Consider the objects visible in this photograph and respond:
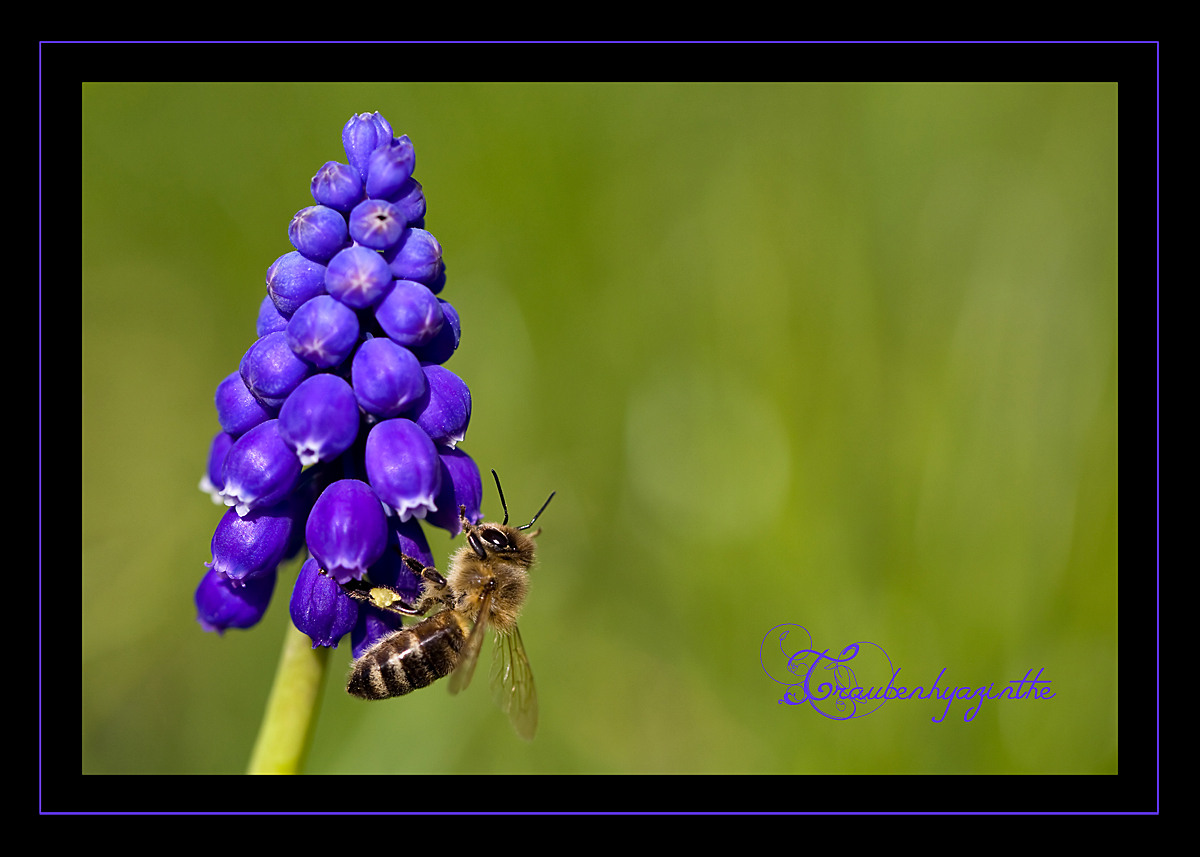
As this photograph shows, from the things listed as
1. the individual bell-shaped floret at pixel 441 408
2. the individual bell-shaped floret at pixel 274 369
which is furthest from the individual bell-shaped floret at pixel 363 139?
the individual bell-shaped floret at pixel 441 408

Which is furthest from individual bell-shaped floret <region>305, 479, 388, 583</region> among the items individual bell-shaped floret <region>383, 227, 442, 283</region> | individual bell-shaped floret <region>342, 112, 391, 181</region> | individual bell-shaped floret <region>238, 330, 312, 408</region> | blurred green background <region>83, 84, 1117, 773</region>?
blurred green background <region>83, 84, 1117, 773</region>

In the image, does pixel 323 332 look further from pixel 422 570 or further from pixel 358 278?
pixel 422 570

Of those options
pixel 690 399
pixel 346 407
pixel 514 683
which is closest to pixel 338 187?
pixel 346 407

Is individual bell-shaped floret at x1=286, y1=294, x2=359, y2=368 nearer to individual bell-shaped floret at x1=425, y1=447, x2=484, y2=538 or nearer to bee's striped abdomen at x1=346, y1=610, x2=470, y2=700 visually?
individual bell-shaped floret at x1=425, y1=447, x2=484, y2=538

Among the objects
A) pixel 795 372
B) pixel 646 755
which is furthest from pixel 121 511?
pixel 795 372

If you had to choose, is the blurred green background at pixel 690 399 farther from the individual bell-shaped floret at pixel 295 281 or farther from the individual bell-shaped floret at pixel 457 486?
the individual bell-shaped floret at pixel 295 281

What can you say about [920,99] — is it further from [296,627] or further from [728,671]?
[296,627]
